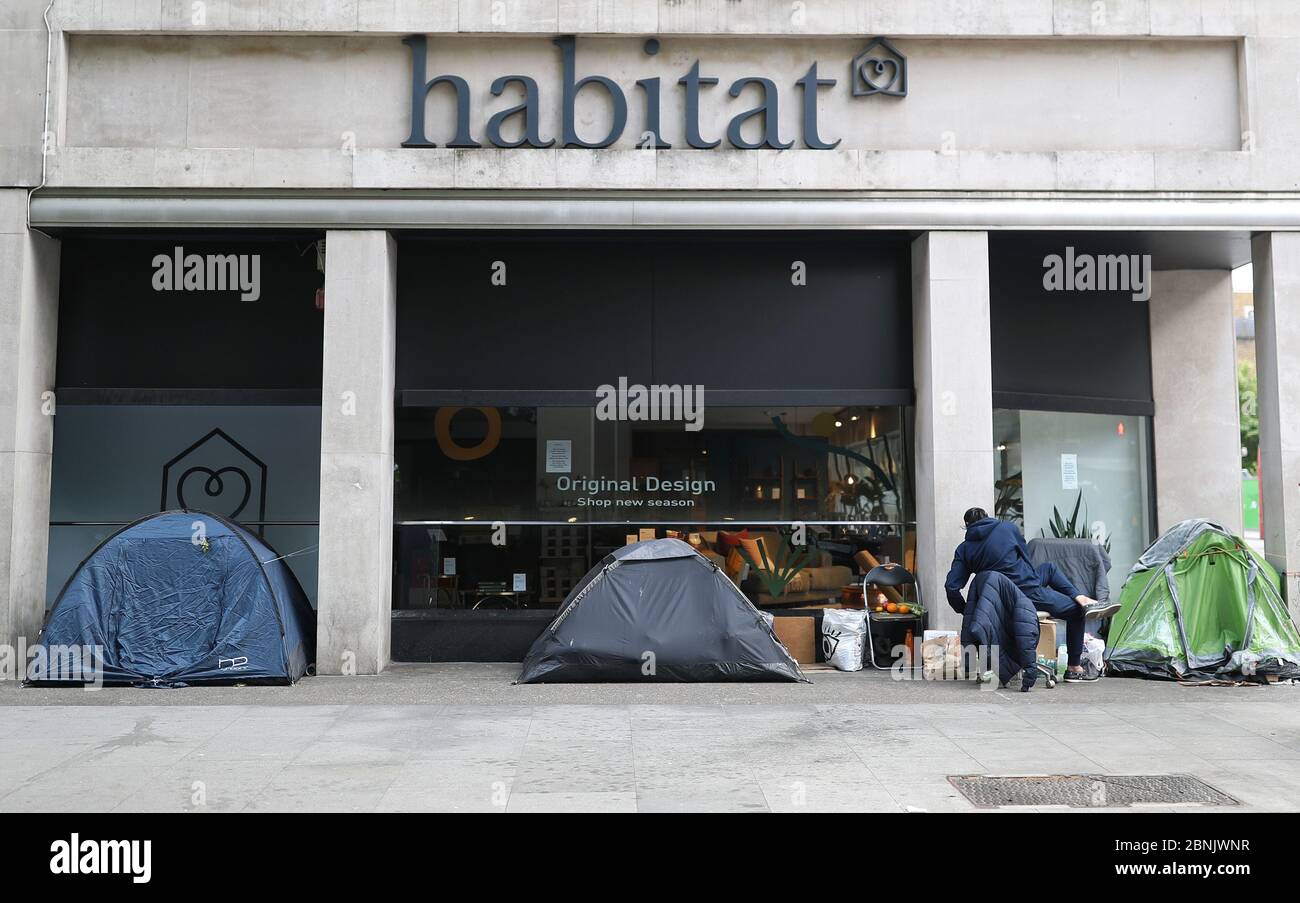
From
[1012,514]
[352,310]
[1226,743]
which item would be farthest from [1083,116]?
[352,310]

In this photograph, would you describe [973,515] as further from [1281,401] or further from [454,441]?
[454,441]

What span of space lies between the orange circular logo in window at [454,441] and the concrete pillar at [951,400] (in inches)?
196

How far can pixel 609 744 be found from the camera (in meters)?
8.09

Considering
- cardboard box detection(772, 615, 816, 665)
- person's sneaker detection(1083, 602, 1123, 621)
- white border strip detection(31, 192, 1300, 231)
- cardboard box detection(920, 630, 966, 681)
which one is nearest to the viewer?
person's sneaker detection(1083, 602, 1123, 621)

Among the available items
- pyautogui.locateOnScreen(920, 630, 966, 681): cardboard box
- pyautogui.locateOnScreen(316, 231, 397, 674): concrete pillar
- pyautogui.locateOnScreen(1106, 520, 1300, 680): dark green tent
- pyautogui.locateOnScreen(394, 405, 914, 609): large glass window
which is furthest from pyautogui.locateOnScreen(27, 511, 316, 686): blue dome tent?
pyautogui.locateOnScreen(1106, 520, 1300, 680): dark green tent

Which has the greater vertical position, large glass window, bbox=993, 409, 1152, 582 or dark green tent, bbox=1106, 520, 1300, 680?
large glass window, bbox=993, 409, 1152, 582

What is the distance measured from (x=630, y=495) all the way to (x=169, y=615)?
5042 millimetres

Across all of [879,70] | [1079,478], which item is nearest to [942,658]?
[1079,478]

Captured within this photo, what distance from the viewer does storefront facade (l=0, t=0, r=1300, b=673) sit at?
38.4ft

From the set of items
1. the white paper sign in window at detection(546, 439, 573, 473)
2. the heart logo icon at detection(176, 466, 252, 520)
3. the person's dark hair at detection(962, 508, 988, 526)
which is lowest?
the person's dark hair at detection(962, 508, 988, 526)

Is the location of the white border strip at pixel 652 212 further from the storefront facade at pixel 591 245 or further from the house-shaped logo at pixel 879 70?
the house-shaped logo at pixel 879 70

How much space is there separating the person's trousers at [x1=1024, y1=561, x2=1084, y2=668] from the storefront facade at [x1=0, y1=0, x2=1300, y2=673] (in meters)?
1.27

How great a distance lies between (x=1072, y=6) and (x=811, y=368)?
487 centimetres

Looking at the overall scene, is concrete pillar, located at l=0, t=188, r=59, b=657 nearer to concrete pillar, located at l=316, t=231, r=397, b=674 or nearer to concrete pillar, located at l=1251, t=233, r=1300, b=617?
concrete pillar, located at l=316, t=231, r=397, b=674
